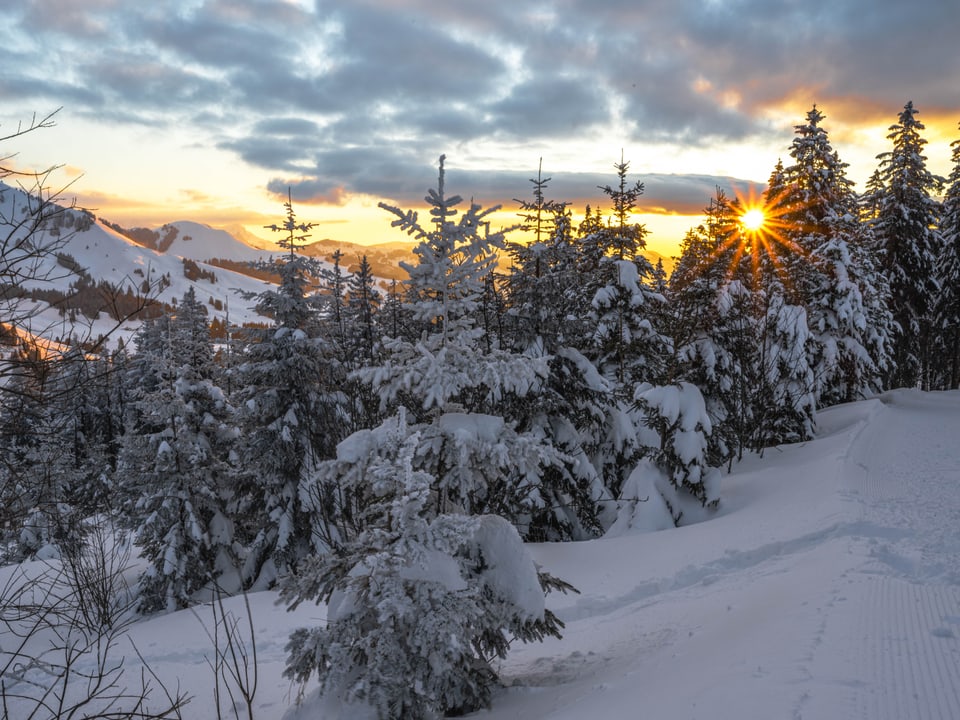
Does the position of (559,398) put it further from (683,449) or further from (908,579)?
(908,579)

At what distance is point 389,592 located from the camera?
183 inches

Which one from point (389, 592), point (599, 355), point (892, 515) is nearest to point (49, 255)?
point (389, 592)

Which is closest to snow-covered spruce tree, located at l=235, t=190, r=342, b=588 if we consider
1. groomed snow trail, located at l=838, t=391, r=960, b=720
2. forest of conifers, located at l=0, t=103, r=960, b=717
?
forest of conifers, located at l=0, t=103, r=960, b=717

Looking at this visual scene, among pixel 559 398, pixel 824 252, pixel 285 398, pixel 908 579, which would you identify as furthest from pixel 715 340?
pixel 285 398

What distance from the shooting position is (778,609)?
6.24m

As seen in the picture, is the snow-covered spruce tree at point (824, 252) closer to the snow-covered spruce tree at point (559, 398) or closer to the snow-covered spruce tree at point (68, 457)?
the snow-covered spruce tree at point (559, 398)

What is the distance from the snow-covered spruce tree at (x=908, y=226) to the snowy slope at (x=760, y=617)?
16.3 m

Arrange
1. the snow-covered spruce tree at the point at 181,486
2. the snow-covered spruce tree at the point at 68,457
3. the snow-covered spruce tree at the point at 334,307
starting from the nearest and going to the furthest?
the snow-covered spruce tree at the point at 68,457, the snow-covered spruce tree at the point at 181,486, the snow-covered spruce tree at the point at 334,307

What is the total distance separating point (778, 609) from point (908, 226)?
2850cm

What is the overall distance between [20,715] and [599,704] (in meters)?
10.3

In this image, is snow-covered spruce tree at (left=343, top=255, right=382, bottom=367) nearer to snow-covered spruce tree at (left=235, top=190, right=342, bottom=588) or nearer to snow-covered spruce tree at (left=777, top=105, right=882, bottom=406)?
snow-covered spruce tree at (left=235, top=190, right=342, bottom=588)

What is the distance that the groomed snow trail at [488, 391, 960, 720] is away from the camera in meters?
4.37

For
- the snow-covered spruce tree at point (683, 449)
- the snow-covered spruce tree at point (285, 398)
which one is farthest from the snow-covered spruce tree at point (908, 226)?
the snow-covered spruce tree at point (285, 398)

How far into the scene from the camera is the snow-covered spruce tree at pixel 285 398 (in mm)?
15531
